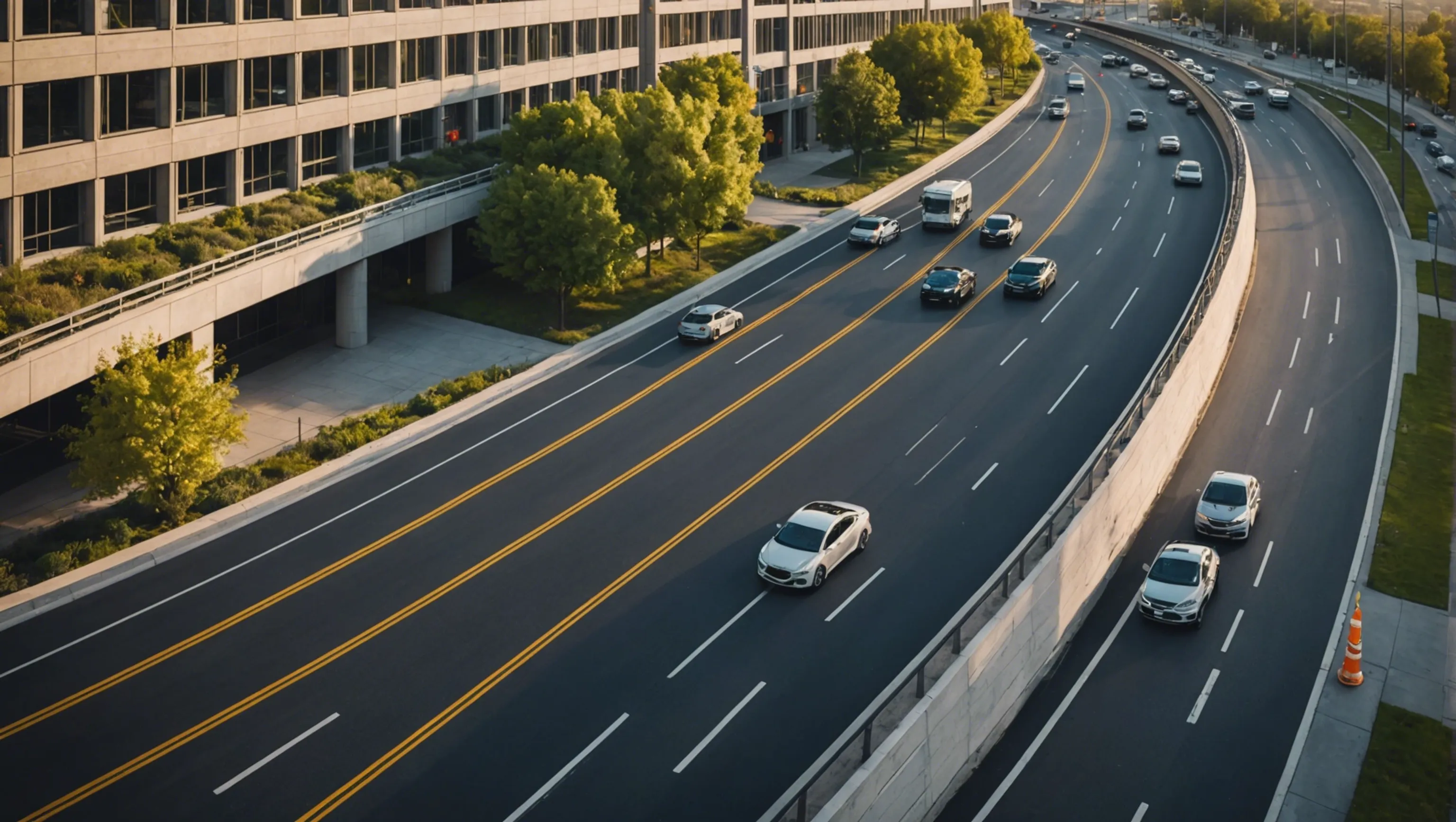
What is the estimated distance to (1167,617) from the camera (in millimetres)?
33031

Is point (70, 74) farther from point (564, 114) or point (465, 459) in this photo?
point (564, 114)

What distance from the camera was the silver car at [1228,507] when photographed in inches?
1485

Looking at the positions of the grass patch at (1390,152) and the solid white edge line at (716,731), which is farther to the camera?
the grass patch at (1390,152)

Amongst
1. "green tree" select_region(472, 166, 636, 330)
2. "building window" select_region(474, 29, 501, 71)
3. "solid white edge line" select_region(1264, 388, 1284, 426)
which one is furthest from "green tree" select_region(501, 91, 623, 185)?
"solid white edge line" select_region(1264, 388, 1284, 426)

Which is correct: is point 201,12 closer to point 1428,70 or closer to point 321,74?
point 321,74

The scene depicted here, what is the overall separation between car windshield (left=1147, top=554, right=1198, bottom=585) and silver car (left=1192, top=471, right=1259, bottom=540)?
427 centimetres

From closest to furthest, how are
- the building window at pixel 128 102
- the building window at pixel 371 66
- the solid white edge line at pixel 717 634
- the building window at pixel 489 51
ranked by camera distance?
the solid white edge line at pixel 717 634 < the building window at pixel 128 102 < the building window at pixel 371 66 < the building window at pixel 489 51

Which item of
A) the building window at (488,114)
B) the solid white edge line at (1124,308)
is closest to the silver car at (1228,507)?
the solid white edge line at (1124,308)

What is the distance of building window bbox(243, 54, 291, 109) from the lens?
50.4 m

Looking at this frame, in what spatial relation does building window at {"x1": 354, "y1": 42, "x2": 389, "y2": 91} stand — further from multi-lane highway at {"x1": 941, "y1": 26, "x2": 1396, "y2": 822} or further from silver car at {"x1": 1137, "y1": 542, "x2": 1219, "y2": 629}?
silver car at {"x1": 1137, "y1": 542, "x2": 1219, "y2": 629}

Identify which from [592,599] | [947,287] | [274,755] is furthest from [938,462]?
[274,755]

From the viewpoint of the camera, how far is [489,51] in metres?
64.5

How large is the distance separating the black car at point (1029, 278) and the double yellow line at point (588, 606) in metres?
1.57

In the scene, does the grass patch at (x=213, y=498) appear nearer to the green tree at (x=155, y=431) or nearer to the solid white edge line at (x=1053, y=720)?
the green tree at (x=155, y=431)
